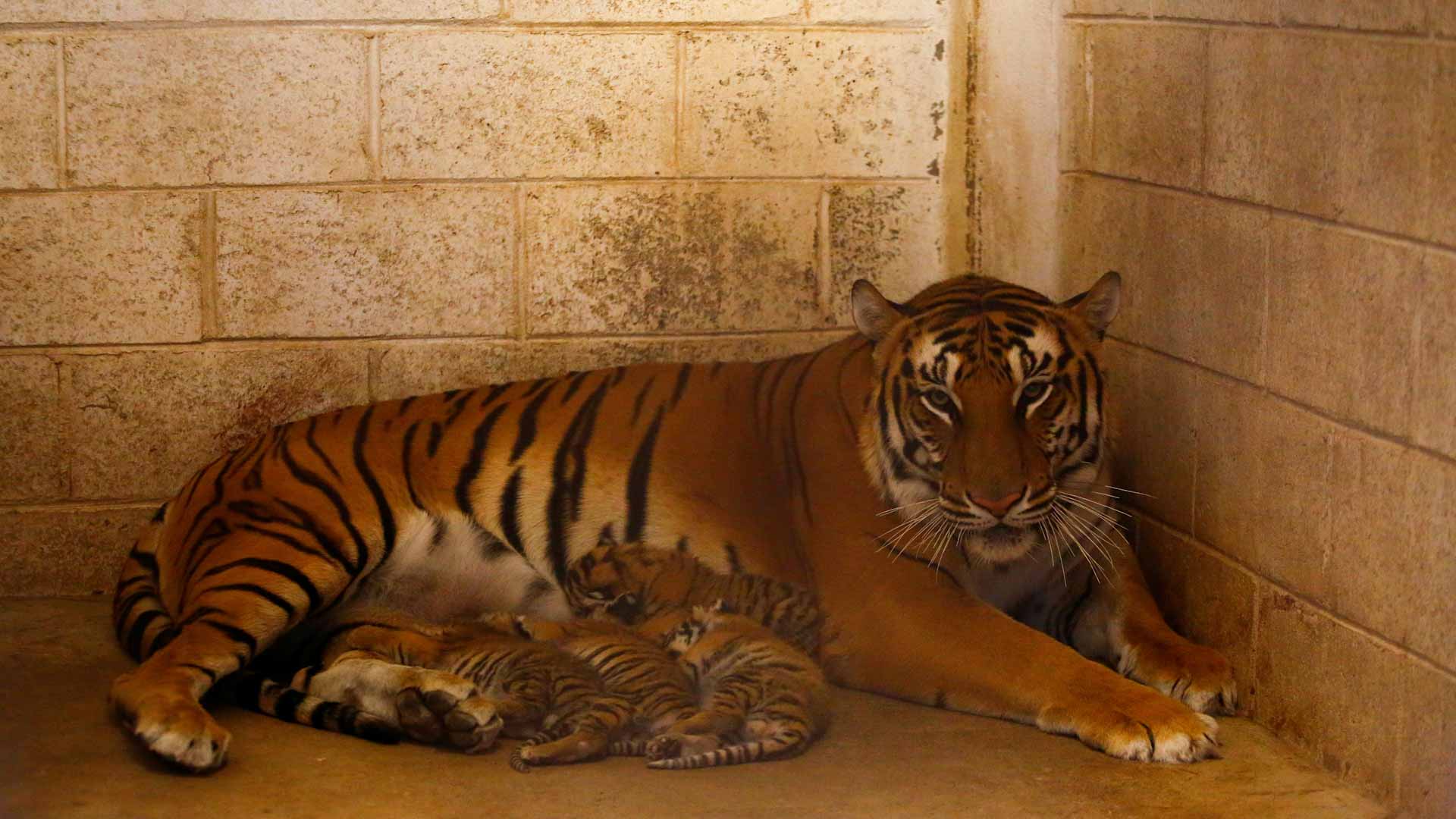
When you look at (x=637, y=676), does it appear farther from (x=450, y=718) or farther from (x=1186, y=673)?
(x=1186, y=673)

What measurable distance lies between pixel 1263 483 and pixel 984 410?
0.63m

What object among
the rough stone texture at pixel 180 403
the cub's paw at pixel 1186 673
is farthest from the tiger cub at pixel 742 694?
the rough stone texture at pixel 180 403

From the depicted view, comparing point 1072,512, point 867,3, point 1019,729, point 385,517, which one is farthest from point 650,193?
point 1019,729

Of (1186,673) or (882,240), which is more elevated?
(882,240)

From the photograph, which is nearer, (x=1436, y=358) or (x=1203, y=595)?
(x=1436, y=358)

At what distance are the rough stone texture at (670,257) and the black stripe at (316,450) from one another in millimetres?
710

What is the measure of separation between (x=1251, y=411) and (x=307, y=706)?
2.20 meters

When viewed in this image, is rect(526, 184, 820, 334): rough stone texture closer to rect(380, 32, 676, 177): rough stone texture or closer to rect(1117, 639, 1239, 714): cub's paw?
rect(380, 32, 676, 177): rough stone texture

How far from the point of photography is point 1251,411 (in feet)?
12.5

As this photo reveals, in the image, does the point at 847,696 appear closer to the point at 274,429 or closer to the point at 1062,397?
the point at 1062,397

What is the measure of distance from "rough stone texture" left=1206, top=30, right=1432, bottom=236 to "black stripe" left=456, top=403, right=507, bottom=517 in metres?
1.92

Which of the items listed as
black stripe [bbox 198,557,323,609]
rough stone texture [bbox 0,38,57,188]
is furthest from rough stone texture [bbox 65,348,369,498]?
black stripe [bbox 198,557,323,609]

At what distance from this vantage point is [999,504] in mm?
3752

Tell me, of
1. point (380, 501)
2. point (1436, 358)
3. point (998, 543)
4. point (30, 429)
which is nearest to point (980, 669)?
point (998, 543)
